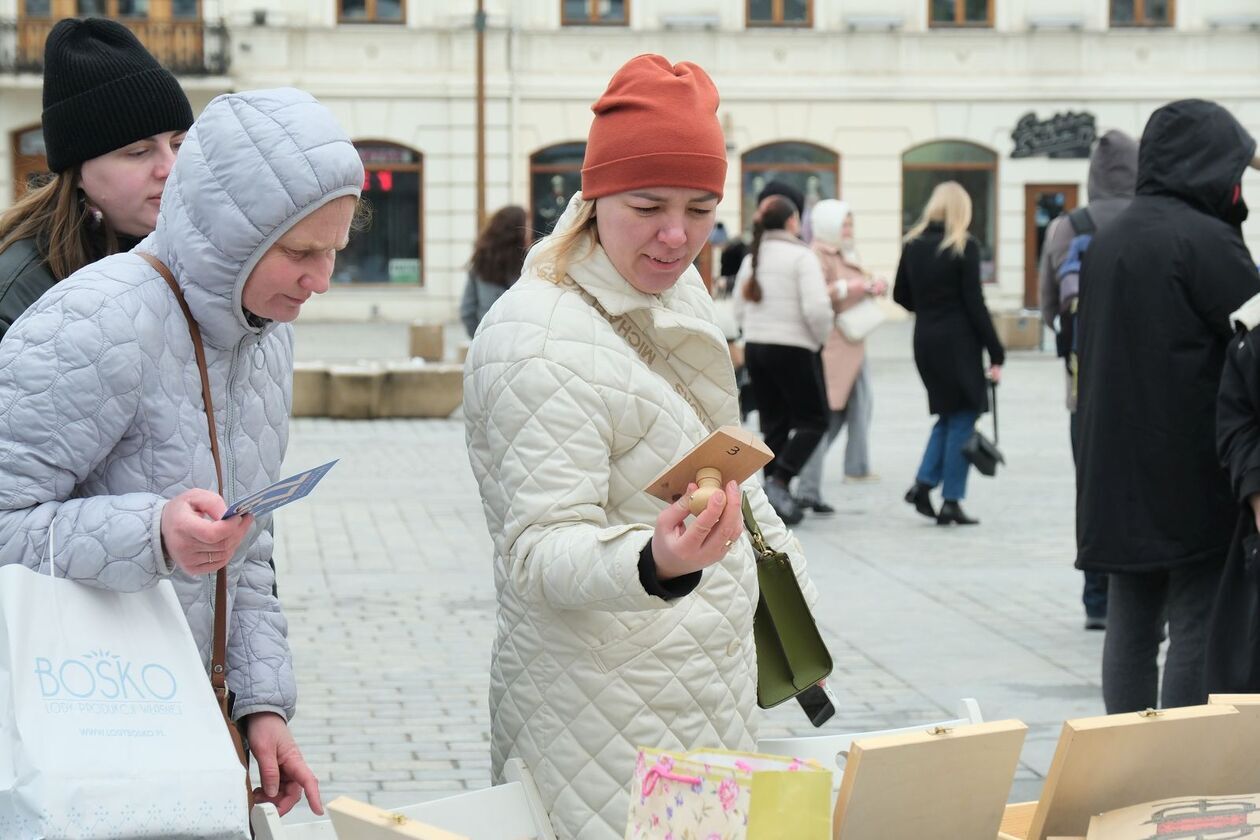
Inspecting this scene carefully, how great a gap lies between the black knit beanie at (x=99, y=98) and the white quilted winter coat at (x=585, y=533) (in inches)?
30.5

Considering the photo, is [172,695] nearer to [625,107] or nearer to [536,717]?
[536,717]

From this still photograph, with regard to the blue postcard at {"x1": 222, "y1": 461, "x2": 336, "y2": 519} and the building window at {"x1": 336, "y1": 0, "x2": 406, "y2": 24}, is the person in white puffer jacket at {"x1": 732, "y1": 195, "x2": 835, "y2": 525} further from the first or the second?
the building window at {"x1": 336, "y1": 0, "x2": 406, "y2": 24}

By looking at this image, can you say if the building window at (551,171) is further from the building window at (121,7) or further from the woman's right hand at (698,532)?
the woman's right hand at (698,532)

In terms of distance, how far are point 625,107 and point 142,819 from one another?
1.30 m

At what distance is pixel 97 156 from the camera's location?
10.6ft

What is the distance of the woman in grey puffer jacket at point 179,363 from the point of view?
246 centimetres

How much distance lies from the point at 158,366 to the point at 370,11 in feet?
98.8

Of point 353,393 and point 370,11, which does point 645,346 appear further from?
point 370,11

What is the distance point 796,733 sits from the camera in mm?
6102

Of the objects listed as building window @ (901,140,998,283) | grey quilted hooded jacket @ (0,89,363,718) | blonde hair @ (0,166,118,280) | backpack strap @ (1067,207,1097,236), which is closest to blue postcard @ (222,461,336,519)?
grey quilted hooded jacket @ (0,89,363,718)

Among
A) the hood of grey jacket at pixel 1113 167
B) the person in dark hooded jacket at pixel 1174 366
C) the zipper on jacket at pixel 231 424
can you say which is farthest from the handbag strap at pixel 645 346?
the hood of grey jacket at pixel 1113 167

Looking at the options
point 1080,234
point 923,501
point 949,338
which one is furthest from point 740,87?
point 1080,234

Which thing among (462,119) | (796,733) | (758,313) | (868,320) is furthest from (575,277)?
(462,119)

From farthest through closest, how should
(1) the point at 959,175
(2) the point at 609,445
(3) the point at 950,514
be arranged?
(1) the point at 959,175 < (3) the point at 950,514 < (2) the point at 609,445
